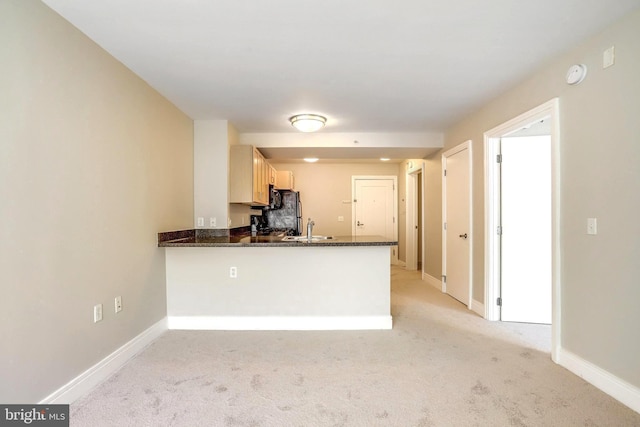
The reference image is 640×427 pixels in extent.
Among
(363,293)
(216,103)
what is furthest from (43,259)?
(363,293)

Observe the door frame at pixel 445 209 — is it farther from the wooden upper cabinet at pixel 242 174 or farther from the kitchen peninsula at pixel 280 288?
the wooden upper cabinet at pixel 242 174

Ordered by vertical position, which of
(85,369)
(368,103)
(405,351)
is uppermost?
(368,103)

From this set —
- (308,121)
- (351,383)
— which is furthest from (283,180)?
(351,383)

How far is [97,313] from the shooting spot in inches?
84.1

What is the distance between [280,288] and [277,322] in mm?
346

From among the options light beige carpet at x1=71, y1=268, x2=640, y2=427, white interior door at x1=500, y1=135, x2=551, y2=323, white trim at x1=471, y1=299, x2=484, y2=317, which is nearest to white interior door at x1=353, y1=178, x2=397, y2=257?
white trim at x1=471, y1=299, x2=484, y2=317

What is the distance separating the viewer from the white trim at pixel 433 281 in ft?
15.2

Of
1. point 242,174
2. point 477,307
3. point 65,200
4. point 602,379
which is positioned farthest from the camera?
point 242,174

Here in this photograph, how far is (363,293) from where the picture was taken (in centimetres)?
319

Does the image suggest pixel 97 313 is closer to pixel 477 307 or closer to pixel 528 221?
pixel 477 307

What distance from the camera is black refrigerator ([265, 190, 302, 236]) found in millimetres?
5918

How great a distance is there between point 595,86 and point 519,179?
1.33 m

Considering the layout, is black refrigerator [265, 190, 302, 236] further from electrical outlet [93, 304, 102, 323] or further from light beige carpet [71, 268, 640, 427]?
electrical outlet [93, 304, 102, 323]

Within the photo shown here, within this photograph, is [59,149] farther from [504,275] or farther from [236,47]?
[504,275]
